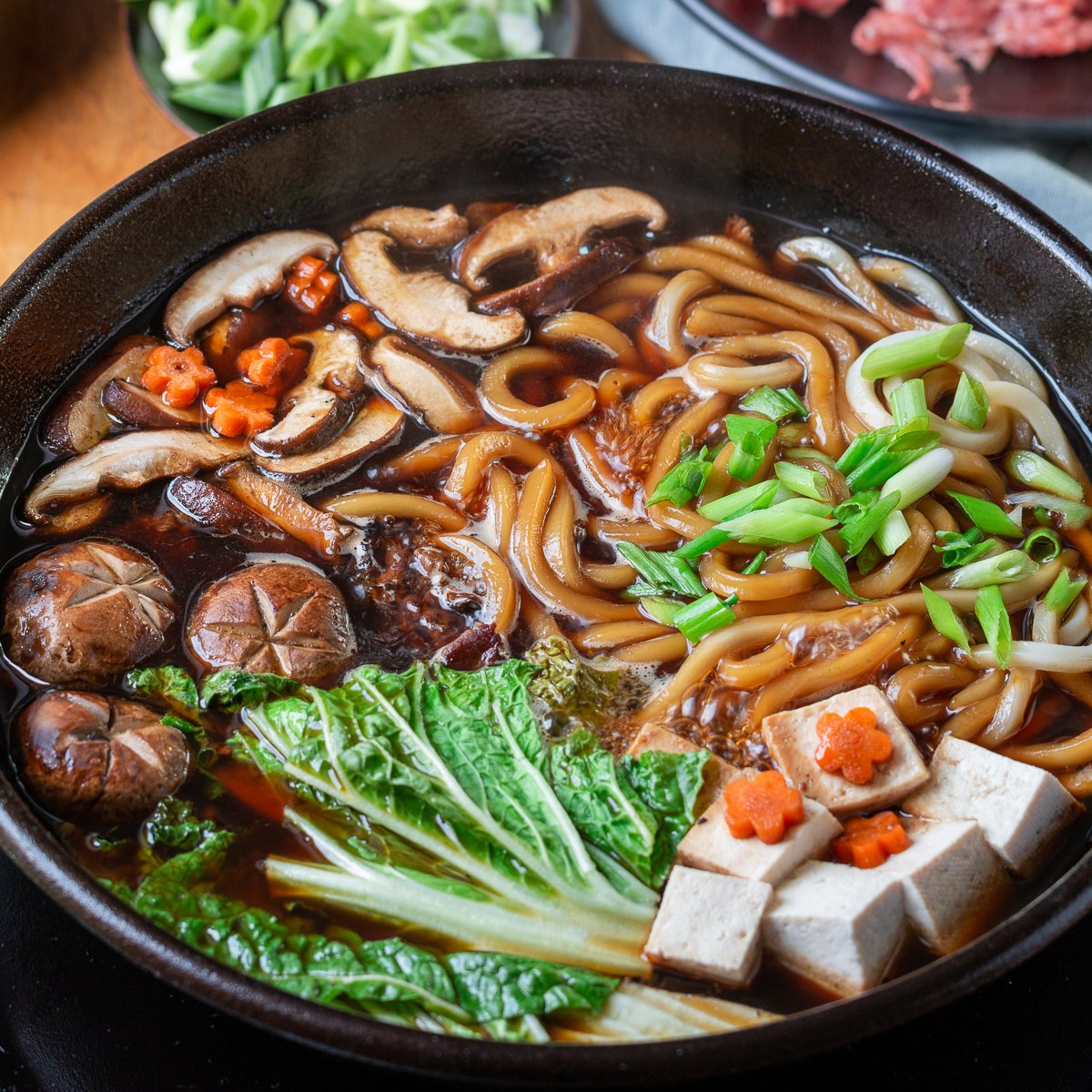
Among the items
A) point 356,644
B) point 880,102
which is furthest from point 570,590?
Answer: point 880,102

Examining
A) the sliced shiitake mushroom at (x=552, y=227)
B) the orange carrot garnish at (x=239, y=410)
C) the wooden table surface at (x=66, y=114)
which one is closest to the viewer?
the orange carrot garnish at (x=239, y=410)

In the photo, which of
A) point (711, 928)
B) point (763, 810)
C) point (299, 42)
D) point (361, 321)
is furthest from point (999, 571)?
point (299, 42)

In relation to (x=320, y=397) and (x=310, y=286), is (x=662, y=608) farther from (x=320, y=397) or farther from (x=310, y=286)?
(x=310, y=286)

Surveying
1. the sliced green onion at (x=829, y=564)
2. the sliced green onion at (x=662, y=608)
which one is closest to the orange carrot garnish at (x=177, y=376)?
the sliced green onion at (x=662, y=608)

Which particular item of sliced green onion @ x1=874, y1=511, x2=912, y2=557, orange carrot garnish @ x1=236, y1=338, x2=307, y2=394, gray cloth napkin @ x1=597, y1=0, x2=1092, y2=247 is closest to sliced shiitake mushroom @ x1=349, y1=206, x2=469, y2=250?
orange carrot garnish @ x1=236, y1=338, x2=307, y2=394

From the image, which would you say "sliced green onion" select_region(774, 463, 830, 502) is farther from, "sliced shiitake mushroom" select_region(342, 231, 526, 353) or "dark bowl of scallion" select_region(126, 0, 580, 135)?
"dark bowl of scallion" select_region(126, 0, 580, 135)

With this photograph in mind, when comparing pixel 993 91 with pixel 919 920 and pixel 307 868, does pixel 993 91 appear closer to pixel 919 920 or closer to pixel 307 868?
pixel 919 920

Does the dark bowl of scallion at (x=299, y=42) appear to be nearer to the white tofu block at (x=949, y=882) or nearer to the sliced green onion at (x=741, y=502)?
the sliced green onion at (x=741, y=502)
